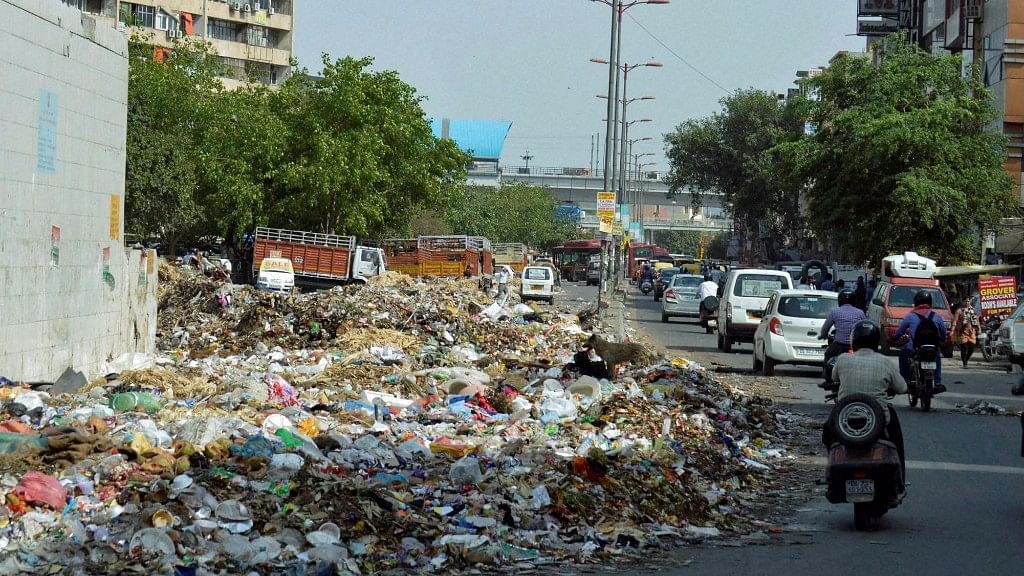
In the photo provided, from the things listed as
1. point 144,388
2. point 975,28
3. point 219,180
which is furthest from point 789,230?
point 144,388

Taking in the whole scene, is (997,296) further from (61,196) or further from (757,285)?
(61,196)

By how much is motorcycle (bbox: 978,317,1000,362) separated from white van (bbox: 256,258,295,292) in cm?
2172

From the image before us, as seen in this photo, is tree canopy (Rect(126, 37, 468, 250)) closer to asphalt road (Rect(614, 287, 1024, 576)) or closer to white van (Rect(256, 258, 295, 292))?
white van (Rect(256, 258, 295, 292))

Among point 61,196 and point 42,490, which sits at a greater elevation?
point 61,196

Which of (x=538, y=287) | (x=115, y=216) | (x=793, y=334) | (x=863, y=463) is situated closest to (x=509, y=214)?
(x=538, y=287)

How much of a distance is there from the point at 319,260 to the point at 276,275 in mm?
4751

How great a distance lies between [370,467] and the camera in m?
9.70

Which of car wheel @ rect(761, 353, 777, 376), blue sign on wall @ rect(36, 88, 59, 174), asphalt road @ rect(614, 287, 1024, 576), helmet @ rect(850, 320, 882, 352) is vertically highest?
blue sign on wall @ rect(36, 88, 59, 174)

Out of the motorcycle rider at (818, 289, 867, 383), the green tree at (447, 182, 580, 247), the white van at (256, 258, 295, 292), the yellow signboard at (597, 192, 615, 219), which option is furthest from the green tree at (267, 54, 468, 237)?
the green tree at (447, 182, 580, 247)

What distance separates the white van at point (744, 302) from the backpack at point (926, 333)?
10.4m

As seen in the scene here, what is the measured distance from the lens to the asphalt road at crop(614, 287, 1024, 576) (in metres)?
7.68

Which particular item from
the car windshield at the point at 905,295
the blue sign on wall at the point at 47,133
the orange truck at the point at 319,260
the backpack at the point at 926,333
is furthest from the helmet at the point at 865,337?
the orange truck at the point at 319,260

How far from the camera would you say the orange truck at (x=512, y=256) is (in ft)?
262

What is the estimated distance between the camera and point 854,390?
30.9 feet
